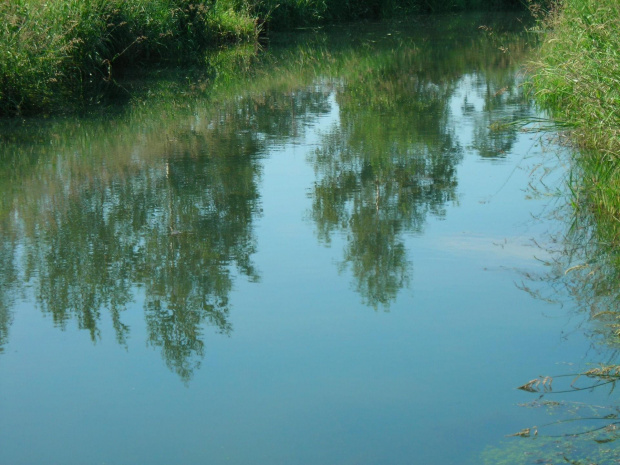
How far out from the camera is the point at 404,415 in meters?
3.74

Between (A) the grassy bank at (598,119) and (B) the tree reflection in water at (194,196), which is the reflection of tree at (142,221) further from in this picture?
(A) the grassy bank at (598,119)

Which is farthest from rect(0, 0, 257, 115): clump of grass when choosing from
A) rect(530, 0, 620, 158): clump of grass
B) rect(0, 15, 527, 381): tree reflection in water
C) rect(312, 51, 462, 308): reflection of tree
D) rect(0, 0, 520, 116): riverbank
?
rect(530, 0, 620, 158): clump of grass

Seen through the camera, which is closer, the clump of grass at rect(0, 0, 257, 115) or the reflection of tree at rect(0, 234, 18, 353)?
the reflection of tree at rect(0, 234, 18, 353)

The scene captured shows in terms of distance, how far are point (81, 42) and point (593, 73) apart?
7.36m

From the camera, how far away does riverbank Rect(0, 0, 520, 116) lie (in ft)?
34.0

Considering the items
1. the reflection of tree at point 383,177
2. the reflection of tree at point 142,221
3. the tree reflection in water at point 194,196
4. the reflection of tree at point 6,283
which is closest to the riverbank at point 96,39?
the tree reflection in water at point 194,196

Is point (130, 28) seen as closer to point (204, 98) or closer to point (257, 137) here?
point (204, 98)

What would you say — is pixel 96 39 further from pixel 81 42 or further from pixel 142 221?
pixel 142 221

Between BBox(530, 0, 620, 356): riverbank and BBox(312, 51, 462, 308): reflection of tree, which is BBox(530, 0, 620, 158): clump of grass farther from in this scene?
BBox(312, 51, 462, 308): reflection of tree

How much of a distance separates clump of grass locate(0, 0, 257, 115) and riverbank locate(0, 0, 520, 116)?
0.5 inches

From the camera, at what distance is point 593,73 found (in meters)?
6.67

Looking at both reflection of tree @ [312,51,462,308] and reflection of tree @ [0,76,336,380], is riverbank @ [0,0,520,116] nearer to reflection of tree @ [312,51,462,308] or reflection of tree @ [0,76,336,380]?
reflection of tree @ [0,76,336,380]

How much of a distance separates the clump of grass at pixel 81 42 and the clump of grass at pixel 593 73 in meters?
6.11

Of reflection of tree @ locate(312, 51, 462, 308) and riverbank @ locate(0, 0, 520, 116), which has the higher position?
riverbank @ locate(0, 0, 520, 116)
